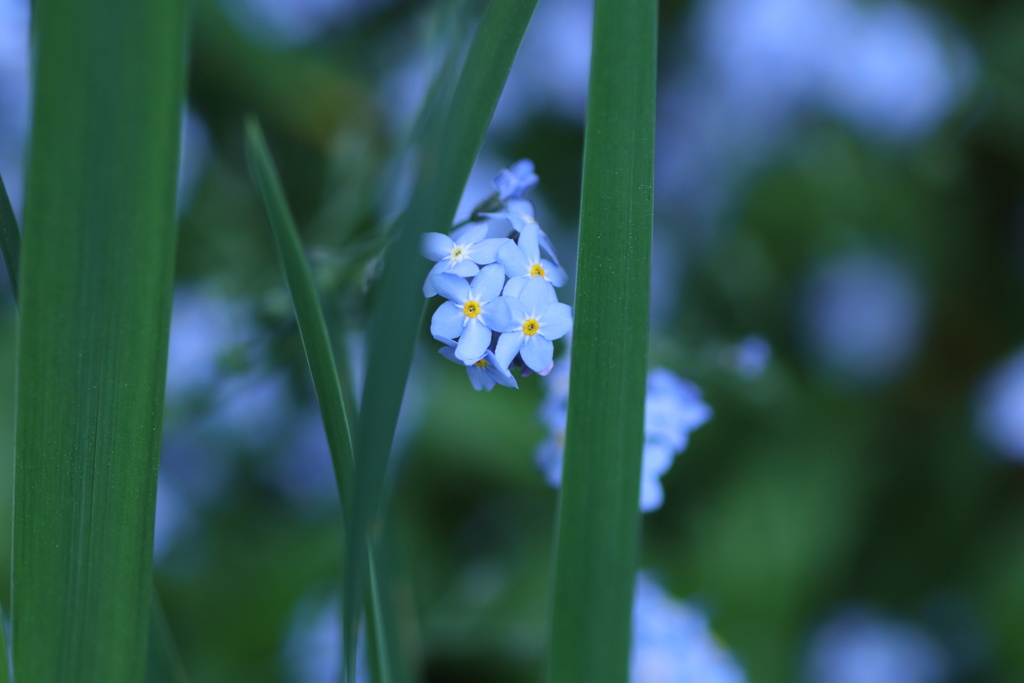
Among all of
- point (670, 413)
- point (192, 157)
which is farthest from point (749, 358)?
point (192, 157)

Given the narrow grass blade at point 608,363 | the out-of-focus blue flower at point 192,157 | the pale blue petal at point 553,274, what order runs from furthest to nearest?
1. the out-of-focus blue flower at point 192,157
2. the pale blue petal at point 553,274
3. the narrow grass blade at point 608,363

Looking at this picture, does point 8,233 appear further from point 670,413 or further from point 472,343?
point 670,413

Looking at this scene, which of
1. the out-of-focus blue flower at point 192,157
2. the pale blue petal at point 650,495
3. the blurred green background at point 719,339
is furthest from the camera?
the out-of-focus blue flower at point 192,157

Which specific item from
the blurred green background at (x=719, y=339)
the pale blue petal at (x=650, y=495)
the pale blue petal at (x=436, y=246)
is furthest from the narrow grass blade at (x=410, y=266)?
the blurred green background at (x=719, y=339)

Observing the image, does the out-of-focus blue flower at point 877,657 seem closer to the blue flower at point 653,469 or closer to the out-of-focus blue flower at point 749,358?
the out-of-focus blue flower at point 749,358

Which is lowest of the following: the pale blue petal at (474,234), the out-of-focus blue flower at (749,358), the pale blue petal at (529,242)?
the pale blue petal at (529,242)

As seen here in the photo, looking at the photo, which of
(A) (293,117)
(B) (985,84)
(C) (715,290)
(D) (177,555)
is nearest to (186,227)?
(A) (293,117)

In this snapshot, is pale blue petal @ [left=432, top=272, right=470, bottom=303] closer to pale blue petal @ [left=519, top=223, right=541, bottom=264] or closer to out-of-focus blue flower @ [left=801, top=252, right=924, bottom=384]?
pale blue petal @ [left=519, top=223, right=541, bottom=264]

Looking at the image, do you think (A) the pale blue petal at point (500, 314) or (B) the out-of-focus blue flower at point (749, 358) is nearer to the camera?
(A) the pale blue petal at point (500, 314)

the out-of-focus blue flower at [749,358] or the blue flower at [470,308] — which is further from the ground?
the out-of-focus blue flower at [749,358]
